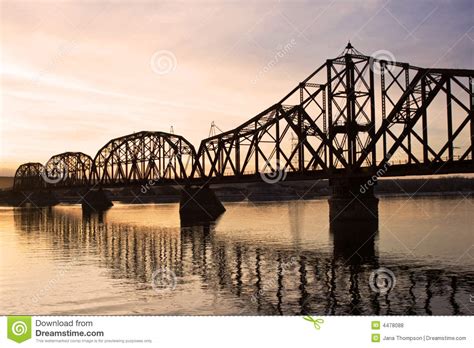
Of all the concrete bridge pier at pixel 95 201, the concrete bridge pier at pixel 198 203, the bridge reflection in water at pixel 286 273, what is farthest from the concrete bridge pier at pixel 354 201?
the concrete bridge pier at pixel 95 201

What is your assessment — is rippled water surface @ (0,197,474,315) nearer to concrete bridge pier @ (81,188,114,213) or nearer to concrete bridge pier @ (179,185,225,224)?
concrete bridge pier @ (179,185,225,224)

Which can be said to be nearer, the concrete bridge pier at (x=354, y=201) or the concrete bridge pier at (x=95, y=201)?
the concrete bridge pier at (x=354, y=201)

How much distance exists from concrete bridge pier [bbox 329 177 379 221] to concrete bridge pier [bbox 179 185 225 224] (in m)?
40.2

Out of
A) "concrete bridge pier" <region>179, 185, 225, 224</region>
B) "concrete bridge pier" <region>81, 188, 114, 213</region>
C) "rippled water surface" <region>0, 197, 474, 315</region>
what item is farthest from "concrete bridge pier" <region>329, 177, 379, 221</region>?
"concrete bridge pier" <region>81, 188, 114, 213</region>

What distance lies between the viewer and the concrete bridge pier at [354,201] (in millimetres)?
66000

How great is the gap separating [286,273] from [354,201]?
37.1 m

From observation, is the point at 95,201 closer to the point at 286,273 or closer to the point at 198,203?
the point at 198,203

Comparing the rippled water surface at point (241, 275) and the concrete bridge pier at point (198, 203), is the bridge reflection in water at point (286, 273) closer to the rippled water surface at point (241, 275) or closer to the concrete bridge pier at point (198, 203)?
the rippled water surface at point (241, 275)

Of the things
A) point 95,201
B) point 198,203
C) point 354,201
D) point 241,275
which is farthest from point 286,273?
point 95,201

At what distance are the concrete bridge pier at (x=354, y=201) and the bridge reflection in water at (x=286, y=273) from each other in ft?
29.2

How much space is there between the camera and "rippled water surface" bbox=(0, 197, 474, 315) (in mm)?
22672
